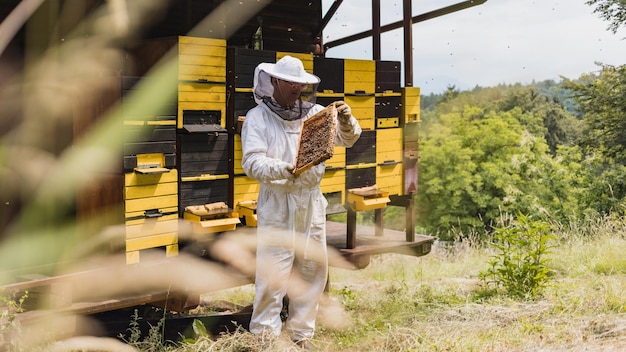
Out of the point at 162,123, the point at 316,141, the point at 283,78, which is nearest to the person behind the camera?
the point at 316,141

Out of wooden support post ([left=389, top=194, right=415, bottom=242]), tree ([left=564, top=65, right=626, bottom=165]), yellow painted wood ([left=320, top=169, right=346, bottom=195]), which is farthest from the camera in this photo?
tree ([left=564, top=65, right=626, bottom=165])

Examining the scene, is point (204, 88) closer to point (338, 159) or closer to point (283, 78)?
point (283, 78)

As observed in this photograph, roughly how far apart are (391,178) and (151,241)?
8.69 feet

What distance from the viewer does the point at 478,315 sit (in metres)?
5.13

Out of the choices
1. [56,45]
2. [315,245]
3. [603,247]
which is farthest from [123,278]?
[603,247]

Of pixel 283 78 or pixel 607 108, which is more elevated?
pixel 607 108

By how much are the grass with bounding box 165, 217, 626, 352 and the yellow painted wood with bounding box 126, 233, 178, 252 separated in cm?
82

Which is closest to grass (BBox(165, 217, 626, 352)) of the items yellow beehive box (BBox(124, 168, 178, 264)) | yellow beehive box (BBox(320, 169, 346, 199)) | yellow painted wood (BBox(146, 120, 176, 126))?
yellow beehive box (BBox(124, 168, 178, 264))

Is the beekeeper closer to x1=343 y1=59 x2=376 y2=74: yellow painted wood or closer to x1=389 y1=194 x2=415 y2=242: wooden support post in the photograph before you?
x1=343 y1=59 x2=376 y2=74: yellow painted wood

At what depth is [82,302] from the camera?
4414mm

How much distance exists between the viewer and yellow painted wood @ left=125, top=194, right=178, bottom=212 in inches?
176

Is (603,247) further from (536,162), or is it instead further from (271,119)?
(536,162)

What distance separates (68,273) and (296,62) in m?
2.10

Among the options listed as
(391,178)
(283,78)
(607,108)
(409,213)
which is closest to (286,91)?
(283,78)
